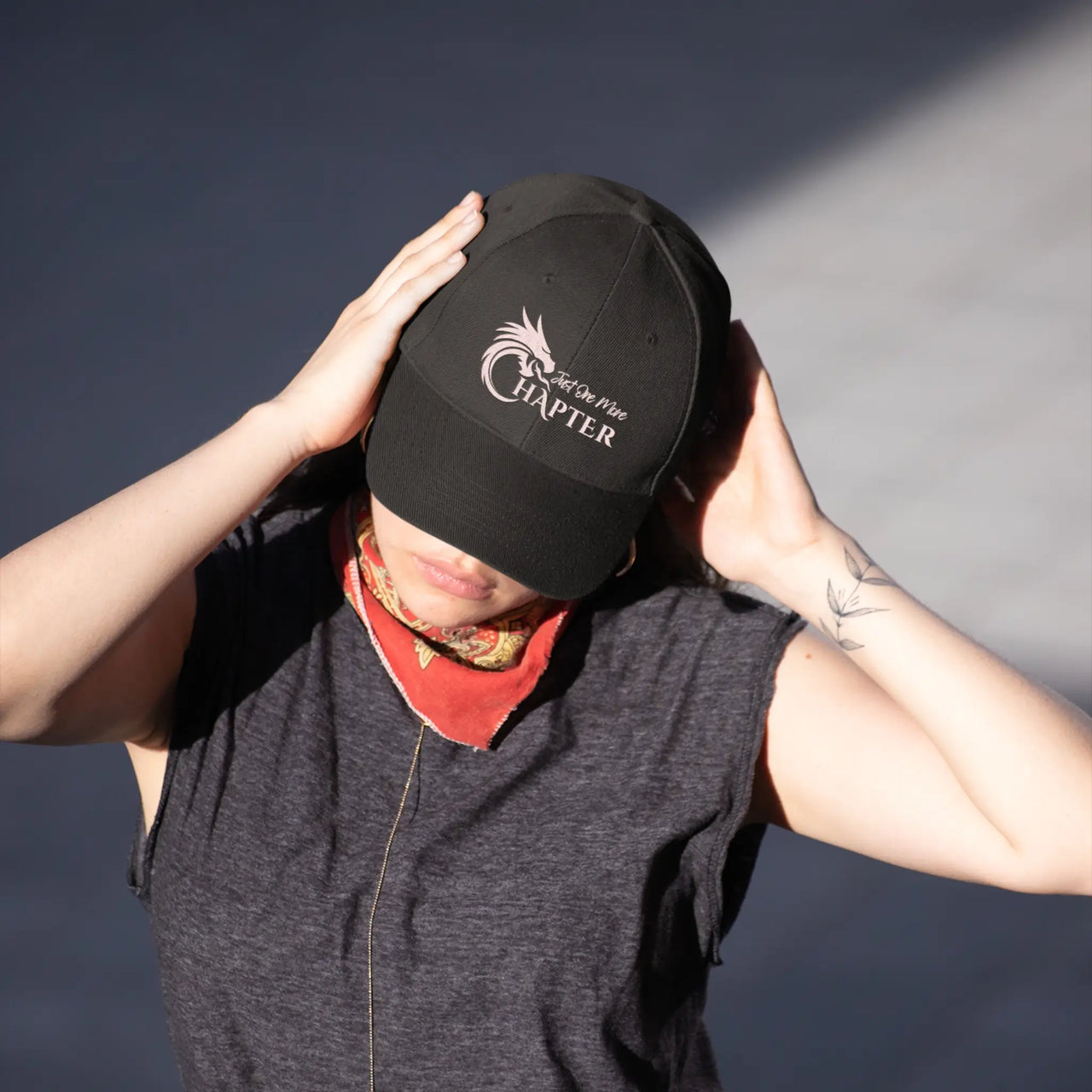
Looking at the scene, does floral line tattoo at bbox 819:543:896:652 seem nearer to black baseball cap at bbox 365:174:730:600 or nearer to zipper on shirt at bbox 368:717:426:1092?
black baseball cap at bbox 365:174:730:600

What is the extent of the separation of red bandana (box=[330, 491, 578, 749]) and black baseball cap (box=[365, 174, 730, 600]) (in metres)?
0.11

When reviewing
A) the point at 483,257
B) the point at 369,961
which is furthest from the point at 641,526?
the point at 369,961

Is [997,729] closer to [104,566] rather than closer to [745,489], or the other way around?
[745,489]

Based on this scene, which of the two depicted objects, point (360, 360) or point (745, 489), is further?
point (745, 489)

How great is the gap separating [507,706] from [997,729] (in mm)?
398

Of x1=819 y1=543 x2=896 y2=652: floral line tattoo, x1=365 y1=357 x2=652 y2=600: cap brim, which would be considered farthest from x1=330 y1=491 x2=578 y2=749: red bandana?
x1=819 y1=543 x2=896 y2=652: floral line tattoo

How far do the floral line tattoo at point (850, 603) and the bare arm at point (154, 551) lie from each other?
41 centimetres

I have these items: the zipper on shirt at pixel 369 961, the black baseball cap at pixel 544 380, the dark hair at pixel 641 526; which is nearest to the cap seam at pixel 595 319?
the black baseball cap at pixel 544 380

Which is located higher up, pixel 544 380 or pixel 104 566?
pixel 544 380

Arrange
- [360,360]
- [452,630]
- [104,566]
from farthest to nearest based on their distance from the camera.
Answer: [452,630], [360,360], [104,566]

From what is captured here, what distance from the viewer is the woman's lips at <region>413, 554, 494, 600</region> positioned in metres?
1.06

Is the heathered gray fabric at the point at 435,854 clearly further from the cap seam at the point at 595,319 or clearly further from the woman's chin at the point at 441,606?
the cap seam at the point at 595,319

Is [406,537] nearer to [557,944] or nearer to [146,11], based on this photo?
[557,944]

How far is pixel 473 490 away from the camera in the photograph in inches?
40.3
